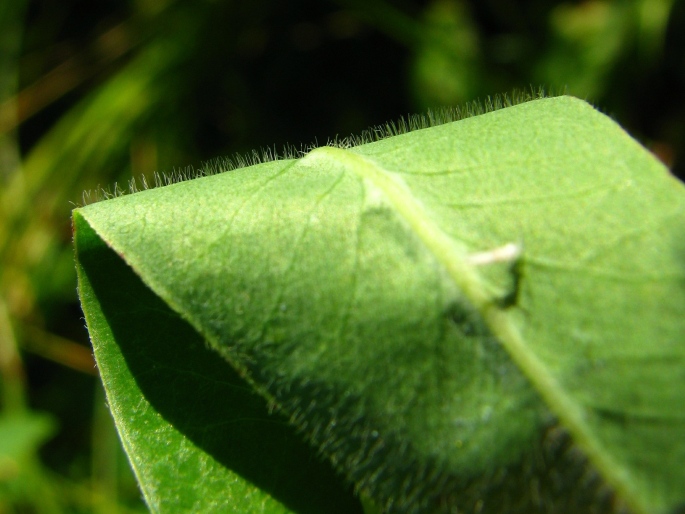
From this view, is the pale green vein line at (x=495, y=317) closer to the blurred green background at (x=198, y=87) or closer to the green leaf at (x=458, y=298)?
the green leaf at (x=458, y=298)

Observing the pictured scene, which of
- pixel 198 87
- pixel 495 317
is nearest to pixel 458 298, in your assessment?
pixel 495 317

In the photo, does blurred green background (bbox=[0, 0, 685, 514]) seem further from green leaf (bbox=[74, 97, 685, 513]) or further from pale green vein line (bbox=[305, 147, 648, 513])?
pale green vein line (bbox=[305, 147, 648, 513])

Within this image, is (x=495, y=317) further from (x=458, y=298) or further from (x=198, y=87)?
(x=198, y=87)

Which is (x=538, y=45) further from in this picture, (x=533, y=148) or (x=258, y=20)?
(x=533, y=148)

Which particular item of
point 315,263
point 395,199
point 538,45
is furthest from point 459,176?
point 538,45

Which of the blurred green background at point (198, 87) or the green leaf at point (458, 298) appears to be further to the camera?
the blurred green background at point (198, 87)

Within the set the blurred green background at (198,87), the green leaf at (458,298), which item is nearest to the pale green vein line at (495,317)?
the green leaf at (458,298)
